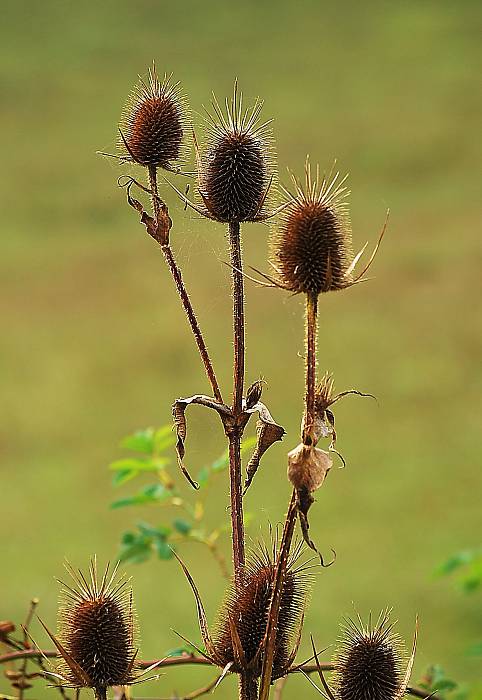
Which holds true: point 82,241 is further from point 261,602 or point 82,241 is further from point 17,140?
point 261,602

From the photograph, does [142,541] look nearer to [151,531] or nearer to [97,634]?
[151,531]

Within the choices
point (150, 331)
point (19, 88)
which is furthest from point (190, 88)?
point (150, 331)

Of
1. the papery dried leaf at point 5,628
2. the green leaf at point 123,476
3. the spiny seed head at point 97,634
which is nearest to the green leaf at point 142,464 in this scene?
the green leaf at point 123,476

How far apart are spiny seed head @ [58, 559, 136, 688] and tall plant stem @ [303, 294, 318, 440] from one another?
0.39 ft

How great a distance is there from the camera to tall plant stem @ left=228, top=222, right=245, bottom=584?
14.8 inches

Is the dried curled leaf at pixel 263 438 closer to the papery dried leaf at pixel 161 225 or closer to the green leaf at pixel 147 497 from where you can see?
the papery dried leaf at pixel 161 225

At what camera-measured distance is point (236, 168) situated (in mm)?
396

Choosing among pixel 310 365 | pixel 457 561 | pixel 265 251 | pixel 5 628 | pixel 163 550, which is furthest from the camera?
pixel 265 251

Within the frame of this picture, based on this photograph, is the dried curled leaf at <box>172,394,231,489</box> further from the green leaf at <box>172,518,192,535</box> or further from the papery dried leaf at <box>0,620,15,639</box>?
the green leaf at <box>172,518,192,535</box>

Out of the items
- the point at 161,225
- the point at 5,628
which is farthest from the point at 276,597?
the point at 5,628

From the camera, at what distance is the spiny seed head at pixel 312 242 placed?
14.1 inches

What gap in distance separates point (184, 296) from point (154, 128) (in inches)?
2.8

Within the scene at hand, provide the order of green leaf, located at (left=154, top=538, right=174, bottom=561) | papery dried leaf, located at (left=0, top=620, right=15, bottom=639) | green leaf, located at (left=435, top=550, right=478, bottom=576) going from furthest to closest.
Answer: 1. green leaf, located at (left=435, top=550, right=478, bottom=576)
2. green leaf, located at (left=154, top=538, right=174, bottom=561)
3. papery dried leaf, located at (left=0, top=620, right=15, bottom=639)

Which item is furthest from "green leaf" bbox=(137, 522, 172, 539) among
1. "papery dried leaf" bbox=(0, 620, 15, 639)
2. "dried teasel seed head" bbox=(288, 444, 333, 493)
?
"dried teasel seed head" bbox=(288, 444, 333, 493)
